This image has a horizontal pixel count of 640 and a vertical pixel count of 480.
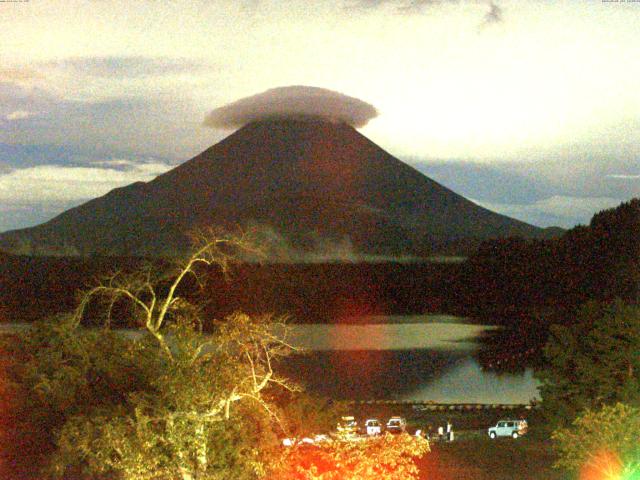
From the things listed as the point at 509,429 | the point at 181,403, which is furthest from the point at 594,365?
the point at 181,403

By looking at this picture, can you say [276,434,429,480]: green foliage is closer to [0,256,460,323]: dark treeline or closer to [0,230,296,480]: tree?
[0,230,296,480]: tree

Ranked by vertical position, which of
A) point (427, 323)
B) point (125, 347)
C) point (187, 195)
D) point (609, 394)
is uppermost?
point (187, 195)

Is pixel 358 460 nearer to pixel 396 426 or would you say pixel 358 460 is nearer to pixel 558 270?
pixel 396 426

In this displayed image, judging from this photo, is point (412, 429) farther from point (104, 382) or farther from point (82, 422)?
point (82, 422)

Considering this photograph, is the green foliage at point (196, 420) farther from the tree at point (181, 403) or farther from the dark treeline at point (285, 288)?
the dark treeline at point (285, 288)

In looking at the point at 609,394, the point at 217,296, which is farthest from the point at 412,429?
the point at 217,296

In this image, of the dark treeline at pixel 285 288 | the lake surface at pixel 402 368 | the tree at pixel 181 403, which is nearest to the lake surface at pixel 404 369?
the lake surface at pixel 402 368
